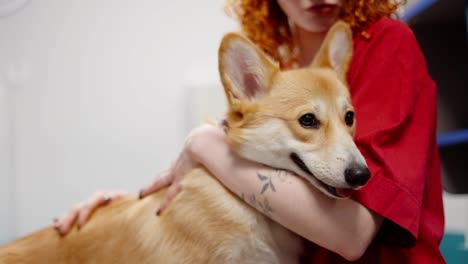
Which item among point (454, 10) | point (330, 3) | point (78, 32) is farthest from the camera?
point (78, 32)

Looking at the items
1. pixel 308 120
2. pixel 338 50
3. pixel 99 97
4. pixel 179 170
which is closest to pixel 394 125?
pixel 308 120

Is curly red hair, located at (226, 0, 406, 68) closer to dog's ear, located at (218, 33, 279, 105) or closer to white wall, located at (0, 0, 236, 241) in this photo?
dog's ear, located at (218, 33, 279, 105)

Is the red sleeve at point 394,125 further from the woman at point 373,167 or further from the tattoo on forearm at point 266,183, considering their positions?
the tattoo on forearm at point 266,183

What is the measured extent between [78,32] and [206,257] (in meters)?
1.68

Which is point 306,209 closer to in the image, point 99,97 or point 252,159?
point 252,159

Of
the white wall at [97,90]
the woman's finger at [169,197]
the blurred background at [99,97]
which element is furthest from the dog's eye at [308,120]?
the white wall at [97,90]

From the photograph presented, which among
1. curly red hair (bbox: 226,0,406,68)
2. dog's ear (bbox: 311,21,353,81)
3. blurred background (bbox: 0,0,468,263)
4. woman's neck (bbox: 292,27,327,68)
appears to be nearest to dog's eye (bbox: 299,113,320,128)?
dog's ear (bbox: 311,21,353,81)

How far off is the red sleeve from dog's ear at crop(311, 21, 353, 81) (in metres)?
0.04

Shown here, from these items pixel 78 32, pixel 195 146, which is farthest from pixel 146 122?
pixel 195 146

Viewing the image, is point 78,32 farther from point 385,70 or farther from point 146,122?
point 385,70

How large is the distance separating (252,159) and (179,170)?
0.23m

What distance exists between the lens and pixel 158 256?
1.04 meters

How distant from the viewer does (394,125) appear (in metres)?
0.96

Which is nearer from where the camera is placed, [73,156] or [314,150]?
[314,150]
